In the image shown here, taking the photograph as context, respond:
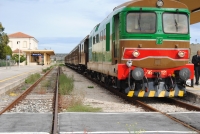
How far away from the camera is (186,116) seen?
29.4 ft

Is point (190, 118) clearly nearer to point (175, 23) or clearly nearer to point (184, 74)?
point (184, 74)

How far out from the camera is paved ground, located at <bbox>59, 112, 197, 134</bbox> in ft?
23.1

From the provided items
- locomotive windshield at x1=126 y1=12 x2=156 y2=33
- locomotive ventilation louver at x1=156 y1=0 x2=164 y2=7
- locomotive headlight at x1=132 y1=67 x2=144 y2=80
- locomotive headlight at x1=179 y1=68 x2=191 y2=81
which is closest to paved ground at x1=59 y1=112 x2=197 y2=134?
locomotive headlight at x1=132 y1=67 x2=144 y2=80

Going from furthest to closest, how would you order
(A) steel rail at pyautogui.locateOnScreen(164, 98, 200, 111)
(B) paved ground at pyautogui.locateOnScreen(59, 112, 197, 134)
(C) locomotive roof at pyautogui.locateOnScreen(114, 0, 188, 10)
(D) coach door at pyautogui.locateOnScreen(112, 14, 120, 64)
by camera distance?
(D) coach door at pyautogui.locateOnScreen(112, 14, 120, 64) → (C) locomotive roof at pyautogui.locateOnScreen(114, 0, 188, 10) → (A) steel rail at pyautogui.locateOnScreen(164, 98, 200, 111) → (B) paved ground at pyautogui.locateOnScreen(59, 112, 197, 134)

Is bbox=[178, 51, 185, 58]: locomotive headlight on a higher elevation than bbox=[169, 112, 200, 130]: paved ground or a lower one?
higher

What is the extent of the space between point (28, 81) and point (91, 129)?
16.3m

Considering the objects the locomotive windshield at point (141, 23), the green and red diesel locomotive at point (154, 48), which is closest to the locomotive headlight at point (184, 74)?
the green and red diesel locomotive at point (154, 48)

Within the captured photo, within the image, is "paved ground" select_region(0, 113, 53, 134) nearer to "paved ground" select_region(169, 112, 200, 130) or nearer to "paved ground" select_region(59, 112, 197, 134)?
"paved ground" select_region(59, 112, 197, 134)

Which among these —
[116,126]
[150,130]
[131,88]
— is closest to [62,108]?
[131,88]

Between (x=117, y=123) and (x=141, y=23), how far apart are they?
4.63 metres

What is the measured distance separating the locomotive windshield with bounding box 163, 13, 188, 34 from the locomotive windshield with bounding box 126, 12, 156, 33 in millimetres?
417

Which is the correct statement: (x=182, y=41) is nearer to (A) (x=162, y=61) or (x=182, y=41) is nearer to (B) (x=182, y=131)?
(A) (x=162, y=61)

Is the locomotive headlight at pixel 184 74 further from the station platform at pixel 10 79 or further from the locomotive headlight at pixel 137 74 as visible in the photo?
the station platform at pixel 10 79

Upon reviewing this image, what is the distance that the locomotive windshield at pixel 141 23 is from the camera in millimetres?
11531
